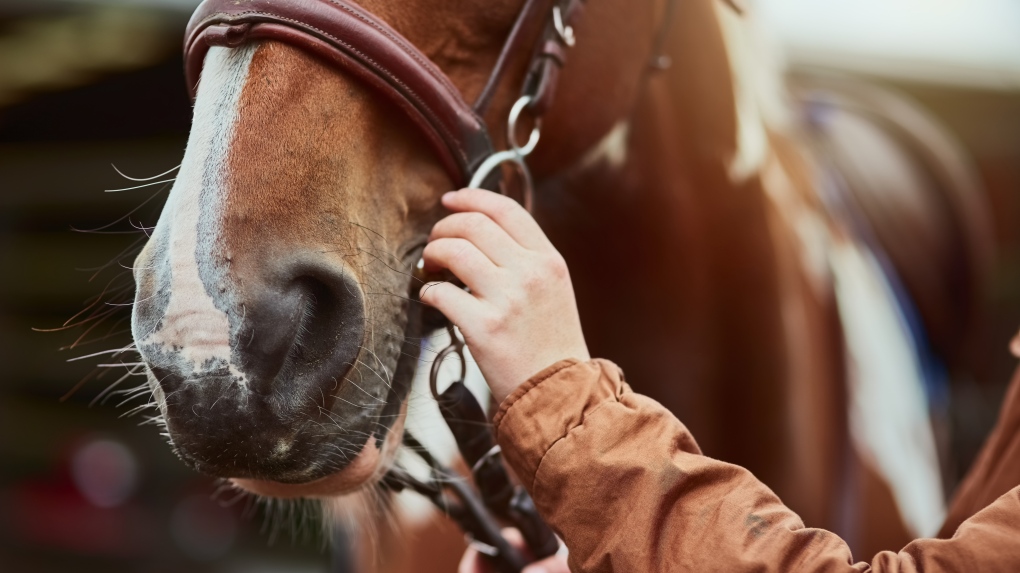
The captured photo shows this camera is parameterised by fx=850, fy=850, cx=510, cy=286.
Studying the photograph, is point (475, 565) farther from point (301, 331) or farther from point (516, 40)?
point (516, 40)

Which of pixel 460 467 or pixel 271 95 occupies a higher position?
pixel 271 95

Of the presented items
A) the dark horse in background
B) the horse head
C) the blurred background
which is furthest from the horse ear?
the blurred background

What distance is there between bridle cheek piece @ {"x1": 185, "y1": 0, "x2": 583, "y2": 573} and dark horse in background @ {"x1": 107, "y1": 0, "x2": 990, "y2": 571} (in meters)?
0.02

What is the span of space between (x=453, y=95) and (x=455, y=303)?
23 cm

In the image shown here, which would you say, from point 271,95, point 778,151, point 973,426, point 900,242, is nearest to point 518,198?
point 271,95

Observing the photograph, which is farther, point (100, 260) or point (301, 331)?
point (100, 260)

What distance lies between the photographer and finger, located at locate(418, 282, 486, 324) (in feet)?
2.16

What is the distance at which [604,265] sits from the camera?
1.17m

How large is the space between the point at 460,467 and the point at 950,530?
0.73 m

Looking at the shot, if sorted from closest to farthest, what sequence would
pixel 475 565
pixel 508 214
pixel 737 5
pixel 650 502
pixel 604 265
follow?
pixel 650 502 → pixel 508 214 → pixel 475 565 → pixel 604 265 → pixel 737 5

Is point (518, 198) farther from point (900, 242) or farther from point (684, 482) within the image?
point (900, 242)

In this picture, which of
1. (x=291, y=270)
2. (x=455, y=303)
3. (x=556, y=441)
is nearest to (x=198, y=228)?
(x=291, y=270)

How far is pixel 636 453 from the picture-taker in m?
0.61

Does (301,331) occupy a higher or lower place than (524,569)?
higher
